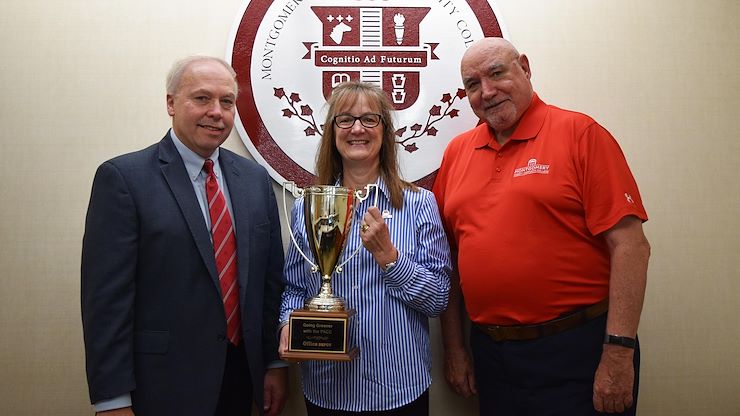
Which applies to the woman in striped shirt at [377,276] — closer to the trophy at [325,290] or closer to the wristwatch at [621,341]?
the trophy at [325,290]

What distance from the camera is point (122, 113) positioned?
214 centimetres

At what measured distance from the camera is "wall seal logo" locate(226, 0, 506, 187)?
2.12 m

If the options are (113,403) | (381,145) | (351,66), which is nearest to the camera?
(113,403)

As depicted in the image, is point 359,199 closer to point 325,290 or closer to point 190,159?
point 325,290

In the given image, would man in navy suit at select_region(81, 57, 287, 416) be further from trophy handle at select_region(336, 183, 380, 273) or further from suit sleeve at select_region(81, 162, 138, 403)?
trophy handle at select_region(336, 183, 380, 273)

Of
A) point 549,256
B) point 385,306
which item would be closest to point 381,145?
point 385,306

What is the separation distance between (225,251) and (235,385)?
0.42 meters

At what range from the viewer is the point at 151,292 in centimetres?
161

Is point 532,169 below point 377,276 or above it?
above

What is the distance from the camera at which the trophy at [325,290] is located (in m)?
1.58

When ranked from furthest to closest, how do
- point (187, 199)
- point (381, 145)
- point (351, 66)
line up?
point (351, 66) → point (381, 145) → point (187, 199)

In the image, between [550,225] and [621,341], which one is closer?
[621,341]

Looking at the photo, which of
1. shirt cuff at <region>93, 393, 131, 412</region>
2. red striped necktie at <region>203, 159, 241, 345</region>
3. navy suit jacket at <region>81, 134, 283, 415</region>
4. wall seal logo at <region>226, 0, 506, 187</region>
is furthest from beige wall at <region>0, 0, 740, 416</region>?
shirt cuff at <region>93, 393, 131, 412</region>

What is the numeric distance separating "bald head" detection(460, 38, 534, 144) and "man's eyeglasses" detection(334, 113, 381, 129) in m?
0.34
